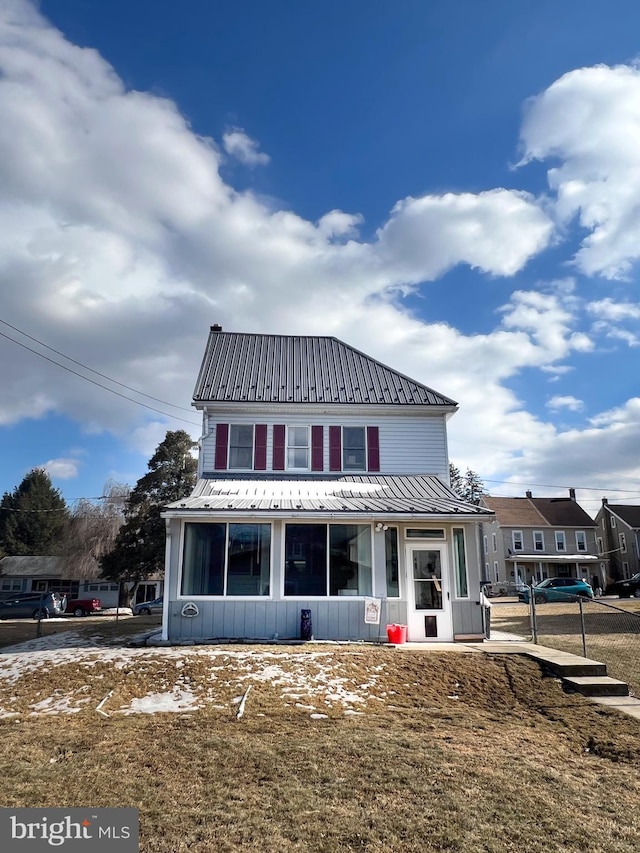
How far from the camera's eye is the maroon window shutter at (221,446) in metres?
19.5

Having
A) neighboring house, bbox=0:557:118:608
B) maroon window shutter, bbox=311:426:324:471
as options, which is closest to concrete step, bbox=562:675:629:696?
maroon window shutter, bbox=311:426:324:471

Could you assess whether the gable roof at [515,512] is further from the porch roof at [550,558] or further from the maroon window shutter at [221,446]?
the maroon window shutter at [221,446]

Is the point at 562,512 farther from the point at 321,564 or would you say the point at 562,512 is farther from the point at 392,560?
the point at 321,564

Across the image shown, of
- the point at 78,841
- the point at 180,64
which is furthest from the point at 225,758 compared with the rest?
the point at 180,64

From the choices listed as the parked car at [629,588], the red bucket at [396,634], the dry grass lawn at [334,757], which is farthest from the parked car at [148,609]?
the parked car at [629,588]

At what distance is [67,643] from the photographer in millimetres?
13891

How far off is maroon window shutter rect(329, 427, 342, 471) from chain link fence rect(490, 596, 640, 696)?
7089mm

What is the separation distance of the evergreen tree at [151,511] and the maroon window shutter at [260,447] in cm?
2105

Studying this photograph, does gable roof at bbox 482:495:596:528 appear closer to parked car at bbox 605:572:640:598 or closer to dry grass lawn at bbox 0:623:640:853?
parked car at bbox 605:572:640:598

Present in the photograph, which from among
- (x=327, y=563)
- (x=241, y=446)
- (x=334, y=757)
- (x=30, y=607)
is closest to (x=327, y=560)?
(x=327, y=563)

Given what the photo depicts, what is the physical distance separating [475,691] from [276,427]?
12294 mm

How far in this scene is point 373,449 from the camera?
66.0ft

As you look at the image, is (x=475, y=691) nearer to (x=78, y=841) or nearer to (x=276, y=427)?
(x=78, y=841)
